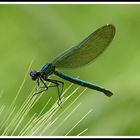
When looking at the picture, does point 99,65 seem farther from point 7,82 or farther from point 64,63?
point 64,63

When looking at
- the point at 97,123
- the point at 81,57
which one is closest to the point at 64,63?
the point at 81,57

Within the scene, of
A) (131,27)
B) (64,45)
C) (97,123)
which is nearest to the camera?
(97,123)

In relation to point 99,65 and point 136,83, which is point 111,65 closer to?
point 99,65

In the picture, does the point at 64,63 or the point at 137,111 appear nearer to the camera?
the point at 64,63

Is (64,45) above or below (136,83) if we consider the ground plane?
above

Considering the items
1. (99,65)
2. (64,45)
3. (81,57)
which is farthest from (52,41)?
(81,57)

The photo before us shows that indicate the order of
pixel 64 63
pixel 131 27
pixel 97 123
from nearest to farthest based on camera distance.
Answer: pixel 64 63 → pixel 97 123 → pixel 131 27

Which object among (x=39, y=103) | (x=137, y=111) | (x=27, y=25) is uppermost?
(x=27, y=25)
